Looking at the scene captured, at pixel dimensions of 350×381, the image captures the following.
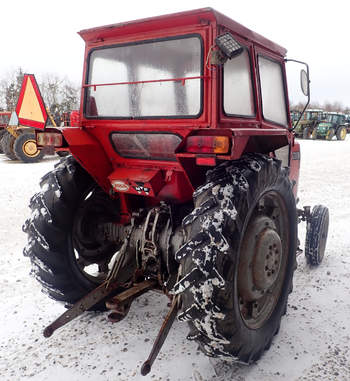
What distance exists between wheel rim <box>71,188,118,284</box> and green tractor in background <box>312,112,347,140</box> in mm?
23090

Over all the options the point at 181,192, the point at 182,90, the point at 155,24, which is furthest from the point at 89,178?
the point at 155,24

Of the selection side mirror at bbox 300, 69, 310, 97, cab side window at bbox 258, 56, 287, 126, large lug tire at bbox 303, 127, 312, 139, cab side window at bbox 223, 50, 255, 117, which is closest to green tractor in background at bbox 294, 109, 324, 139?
large lug tire at bbox 303, 127, 312, 139

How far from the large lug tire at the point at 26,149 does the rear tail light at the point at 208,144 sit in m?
11.0

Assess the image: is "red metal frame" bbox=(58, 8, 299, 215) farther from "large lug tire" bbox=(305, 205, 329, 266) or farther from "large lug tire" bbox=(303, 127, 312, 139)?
"large lug tire" bbox=(303, 127, 312, 139)

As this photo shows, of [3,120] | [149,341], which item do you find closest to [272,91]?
[149,341]

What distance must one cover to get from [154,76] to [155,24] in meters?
0.34

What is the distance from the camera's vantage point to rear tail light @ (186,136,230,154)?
196cm

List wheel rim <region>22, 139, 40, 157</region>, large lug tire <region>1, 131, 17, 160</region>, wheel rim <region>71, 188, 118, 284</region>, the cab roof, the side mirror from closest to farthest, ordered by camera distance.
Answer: the cab roof → wheel rim <region>71, 188, 118, 284</region> → the side mirror → wheel rim <region>22, 139, 40, 157</region> → large lug tire <region>1, 131, 17, 160</region>

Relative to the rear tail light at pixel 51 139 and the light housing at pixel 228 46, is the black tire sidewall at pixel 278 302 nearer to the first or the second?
the light housing at pixel 228 46

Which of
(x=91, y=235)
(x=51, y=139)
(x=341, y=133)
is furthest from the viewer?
(x=341, y=133)

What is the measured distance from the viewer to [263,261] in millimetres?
2391

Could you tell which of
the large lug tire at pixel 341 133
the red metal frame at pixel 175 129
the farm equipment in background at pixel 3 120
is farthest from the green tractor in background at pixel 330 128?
the red metal frame at pixel 175 129

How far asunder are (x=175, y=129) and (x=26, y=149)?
36.1 feet

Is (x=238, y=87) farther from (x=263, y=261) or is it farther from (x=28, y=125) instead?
(x=28, y=125)
